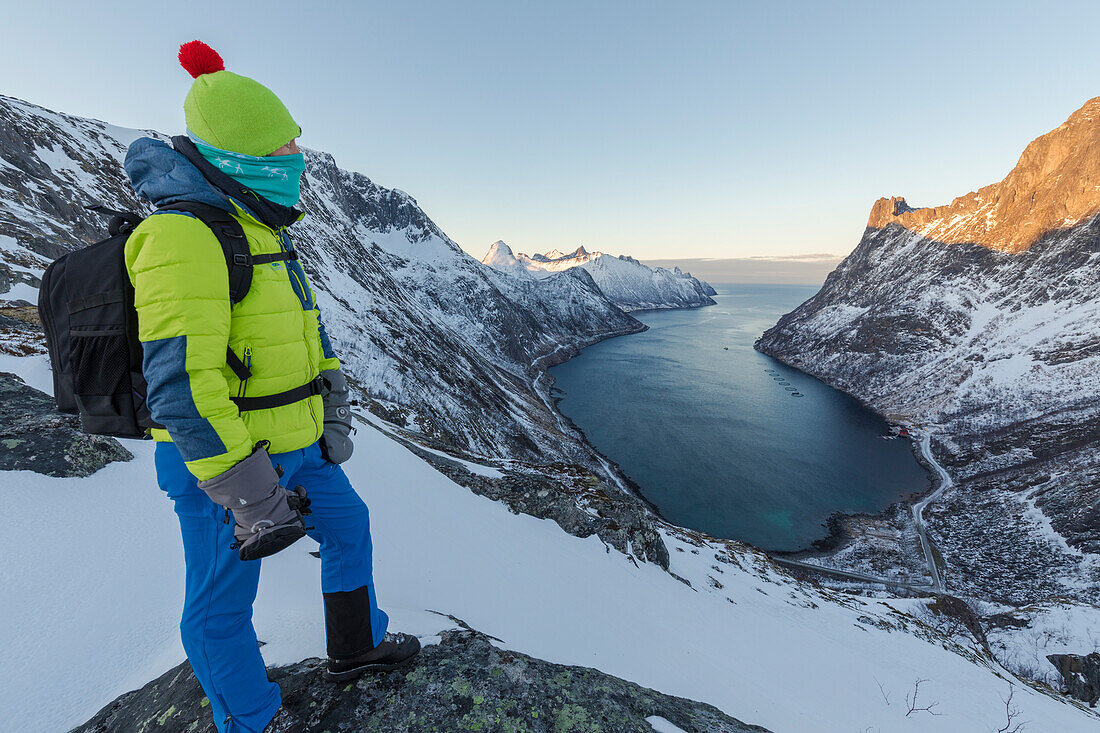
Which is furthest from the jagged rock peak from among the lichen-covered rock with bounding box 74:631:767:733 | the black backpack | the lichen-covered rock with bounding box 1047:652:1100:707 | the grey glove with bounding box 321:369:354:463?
the black backpack

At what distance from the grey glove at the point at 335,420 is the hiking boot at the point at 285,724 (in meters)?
1.57

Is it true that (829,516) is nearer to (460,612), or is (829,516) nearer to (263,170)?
(460,612)

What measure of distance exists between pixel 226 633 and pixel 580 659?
4008mm

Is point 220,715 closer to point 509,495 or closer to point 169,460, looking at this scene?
point 169,460

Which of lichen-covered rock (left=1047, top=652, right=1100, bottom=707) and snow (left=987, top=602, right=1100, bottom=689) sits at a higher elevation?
lichen-covered rock (left=1047, top=652, right=1100, bottom=707)

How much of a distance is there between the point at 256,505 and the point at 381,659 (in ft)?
5.54

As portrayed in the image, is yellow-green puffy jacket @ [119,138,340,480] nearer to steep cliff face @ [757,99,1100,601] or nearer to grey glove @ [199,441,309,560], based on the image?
grey glove @ [199,441,309,560]

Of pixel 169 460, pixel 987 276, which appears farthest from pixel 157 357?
pixel 987 276

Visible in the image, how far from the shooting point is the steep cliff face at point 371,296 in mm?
23328

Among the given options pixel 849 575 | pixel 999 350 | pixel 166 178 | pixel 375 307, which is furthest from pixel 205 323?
pixel 999 350

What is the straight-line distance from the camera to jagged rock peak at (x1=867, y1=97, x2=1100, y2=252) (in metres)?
77.0

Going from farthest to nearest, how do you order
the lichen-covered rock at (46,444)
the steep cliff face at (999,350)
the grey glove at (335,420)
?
the steep cliff face at (999,350) < the lichen-covered rock at (46,444) < the grey glove at (335,420)

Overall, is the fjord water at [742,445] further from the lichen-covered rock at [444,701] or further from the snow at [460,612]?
the lichen-covered rock at [444,701]

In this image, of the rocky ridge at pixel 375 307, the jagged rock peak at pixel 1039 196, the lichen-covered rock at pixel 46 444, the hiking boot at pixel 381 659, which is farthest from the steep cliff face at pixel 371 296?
the jagged rock peak at pixel 1039 196
